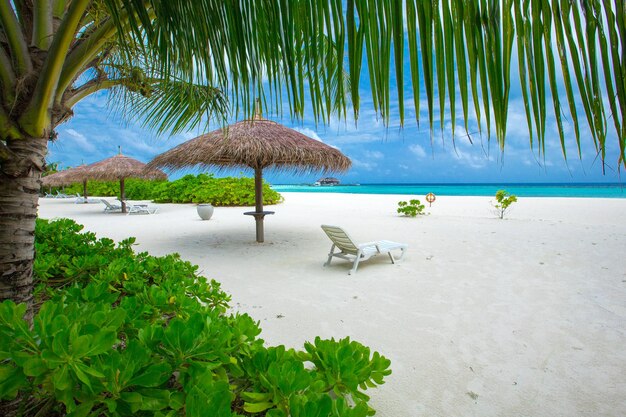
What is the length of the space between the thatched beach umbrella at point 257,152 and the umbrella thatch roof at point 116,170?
27.5 ft

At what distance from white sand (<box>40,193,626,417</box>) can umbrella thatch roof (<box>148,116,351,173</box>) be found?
194 centimetres

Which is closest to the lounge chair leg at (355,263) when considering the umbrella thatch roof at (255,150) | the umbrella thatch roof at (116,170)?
the umbrella thatch roof at (255,150)

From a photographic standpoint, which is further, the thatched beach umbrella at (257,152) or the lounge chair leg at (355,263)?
the thatched beach umbrella at (257,152)

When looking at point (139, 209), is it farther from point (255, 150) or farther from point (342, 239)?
point (342, 239)

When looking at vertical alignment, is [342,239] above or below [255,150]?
below

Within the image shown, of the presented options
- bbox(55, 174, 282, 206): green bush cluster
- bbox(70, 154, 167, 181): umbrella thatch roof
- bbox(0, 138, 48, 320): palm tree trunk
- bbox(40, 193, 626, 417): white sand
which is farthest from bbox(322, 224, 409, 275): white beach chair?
bbox(55, 174, 282, 206): green bush cluster

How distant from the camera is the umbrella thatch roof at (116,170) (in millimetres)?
15742

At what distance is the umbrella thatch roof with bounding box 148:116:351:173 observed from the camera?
285 inches

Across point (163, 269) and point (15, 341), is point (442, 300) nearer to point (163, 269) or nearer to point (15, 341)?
point (163, 269)

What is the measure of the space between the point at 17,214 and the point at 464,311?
390cm

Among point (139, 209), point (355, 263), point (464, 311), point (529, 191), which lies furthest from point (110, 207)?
point (529, 191)

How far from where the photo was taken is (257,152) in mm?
7152

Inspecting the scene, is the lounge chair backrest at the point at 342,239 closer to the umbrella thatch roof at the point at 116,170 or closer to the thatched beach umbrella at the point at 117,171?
the umbrella thatch roof at the point at 116,170

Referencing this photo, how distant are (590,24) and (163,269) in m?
2.71
